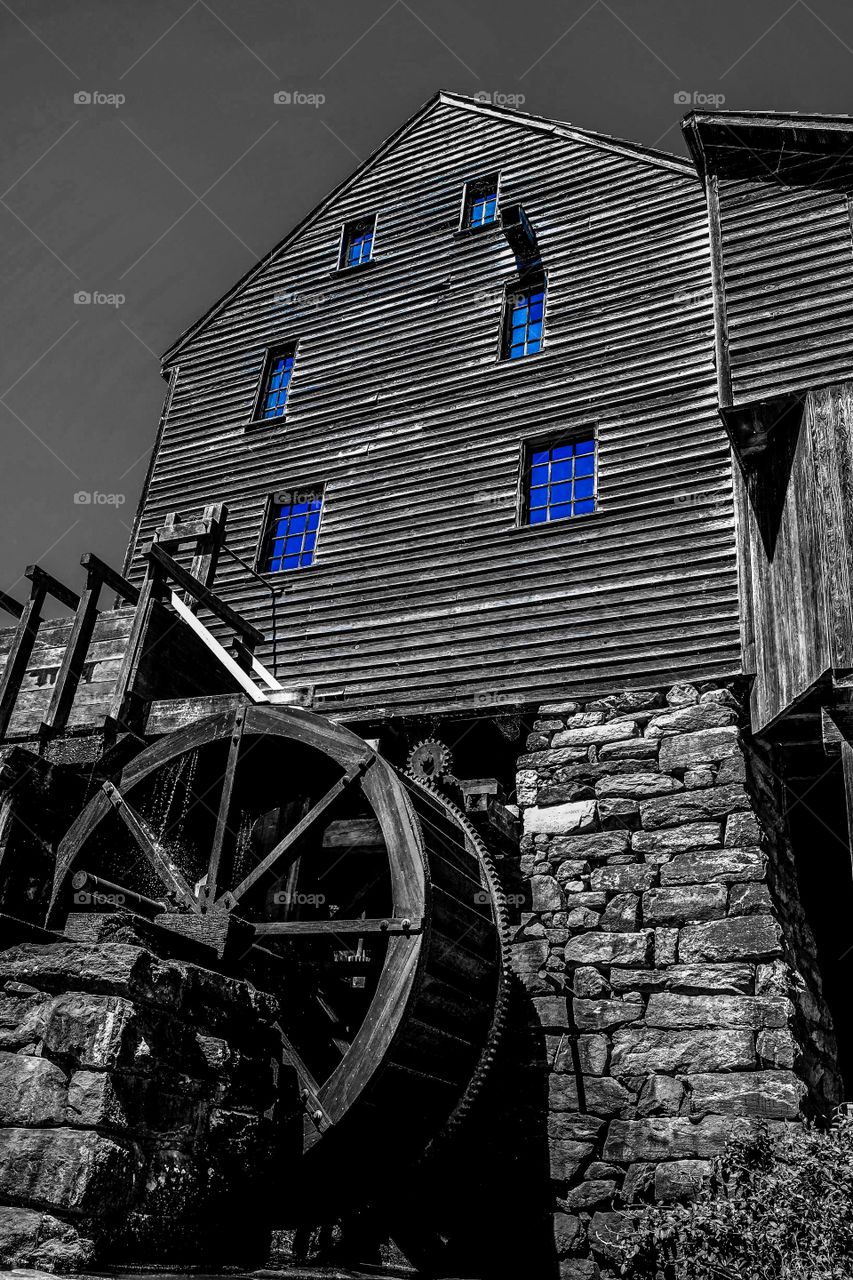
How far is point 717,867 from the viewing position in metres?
6.63

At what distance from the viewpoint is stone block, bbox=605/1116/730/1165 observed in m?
5.79

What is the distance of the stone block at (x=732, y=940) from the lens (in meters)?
6.21

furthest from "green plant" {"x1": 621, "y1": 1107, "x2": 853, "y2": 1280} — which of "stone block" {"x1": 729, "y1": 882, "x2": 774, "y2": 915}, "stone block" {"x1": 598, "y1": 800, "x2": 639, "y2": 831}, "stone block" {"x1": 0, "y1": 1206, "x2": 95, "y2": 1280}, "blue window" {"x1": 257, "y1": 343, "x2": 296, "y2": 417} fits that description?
"blue window" {"x1": 257, "y1": 343, "x2": 296, "y2": 417}

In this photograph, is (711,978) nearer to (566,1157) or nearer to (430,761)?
(566,1157)

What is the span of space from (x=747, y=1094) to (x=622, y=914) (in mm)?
1403

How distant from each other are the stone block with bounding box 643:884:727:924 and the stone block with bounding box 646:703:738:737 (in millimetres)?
1188

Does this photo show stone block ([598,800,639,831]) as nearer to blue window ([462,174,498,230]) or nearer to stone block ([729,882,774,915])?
stone block ([729,882,774,915])

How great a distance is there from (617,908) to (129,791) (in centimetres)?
372

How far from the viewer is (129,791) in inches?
285

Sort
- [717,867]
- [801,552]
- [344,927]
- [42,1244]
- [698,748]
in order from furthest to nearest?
[698,748] < [801,552] < [717,867] < [344,927] < [42,1244]

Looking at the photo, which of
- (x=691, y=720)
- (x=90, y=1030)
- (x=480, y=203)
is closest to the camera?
(x=90, y=1030)

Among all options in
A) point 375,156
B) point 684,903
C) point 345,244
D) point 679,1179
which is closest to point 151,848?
point 684,903

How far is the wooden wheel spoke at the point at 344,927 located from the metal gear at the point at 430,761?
1.73 metres

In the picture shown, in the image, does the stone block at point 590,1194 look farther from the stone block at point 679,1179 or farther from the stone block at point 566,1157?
the stone block at point 679,1179
